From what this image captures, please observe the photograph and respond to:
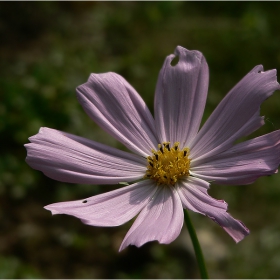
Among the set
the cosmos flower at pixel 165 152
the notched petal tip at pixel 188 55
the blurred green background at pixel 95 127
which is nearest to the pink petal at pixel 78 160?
the cosmos flower at pixel 165 152

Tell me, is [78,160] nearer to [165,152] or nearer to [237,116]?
[165,152]

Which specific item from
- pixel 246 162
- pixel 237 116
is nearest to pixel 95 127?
pixel 237 116

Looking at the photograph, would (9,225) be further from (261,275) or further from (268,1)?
(268,1)

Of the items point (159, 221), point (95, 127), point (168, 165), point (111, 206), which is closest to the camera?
point (159, 221)

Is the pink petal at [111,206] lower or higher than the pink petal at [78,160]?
lower

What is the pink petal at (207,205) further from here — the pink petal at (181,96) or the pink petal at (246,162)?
the pink petal at (181,96)

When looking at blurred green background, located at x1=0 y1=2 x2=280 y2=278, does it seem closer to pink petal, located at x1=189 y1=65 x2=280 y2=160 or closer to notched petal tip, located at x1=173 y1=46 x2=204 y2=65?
pink petal, located at x1=189 y1=65 x2=280 y2=160
